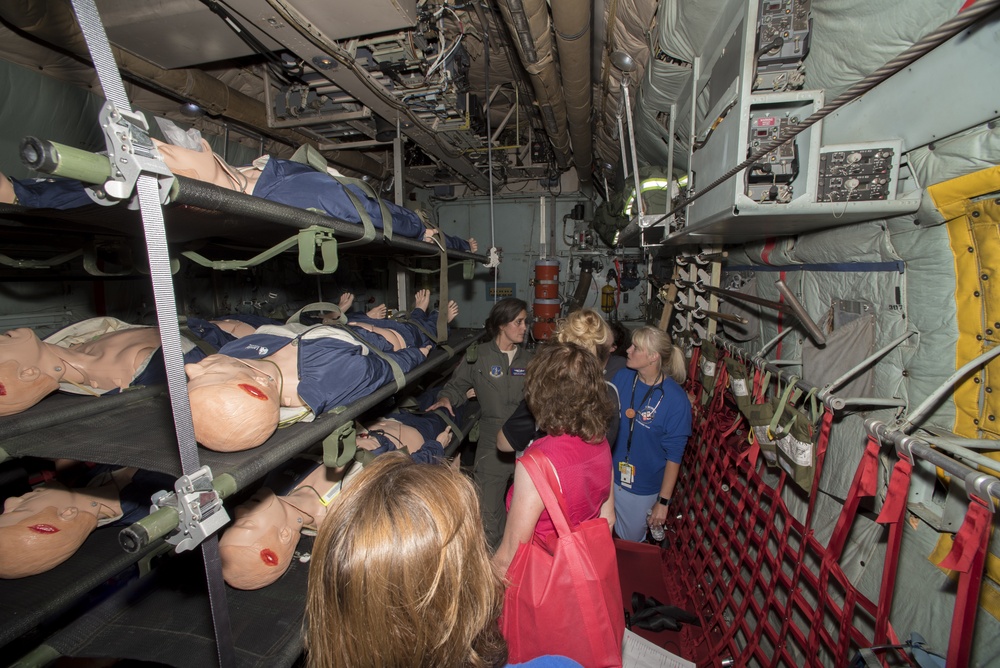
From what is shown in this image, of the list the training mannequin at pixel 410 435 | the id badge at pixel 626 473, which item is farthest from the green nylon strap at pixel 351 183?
the id badge at pixel 626 473

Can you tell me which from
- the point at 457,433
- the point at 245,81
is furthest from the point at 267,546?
the point at 245,81

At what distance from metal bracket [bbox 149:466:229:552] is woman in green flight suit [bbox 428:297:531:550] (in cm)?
254

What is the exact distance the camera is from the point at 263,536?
→ 69.2 inches

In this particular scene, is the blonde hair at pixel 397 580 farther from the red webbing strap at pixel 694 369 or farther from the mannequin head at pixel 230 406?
the red webbing strap at pixel 694 369

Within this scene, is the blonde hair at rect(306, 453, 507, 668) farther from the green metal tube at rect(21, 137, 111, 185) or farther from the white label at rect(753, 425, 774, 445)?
the white label at rect(753, 425, 774, 445)

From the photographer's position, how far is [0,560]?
4.63ft

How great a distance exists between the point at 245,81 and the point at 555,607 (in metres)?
5.33

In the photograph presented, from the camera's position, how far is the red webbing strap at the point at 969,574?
3.85 feet

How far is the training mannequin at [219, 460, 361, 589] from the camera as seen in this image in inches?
67.1

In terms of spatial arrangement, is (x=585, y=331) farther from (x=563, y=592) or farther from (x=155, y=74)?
(x=155, y=74)

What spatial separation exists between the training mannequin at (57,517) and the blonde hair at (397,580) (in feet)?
4.19

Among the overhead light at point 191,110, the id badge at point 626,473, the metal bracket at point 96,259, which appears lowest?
the id badge at point 626,473

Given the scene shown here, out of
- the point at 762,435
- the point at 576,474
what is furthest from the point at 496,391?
the point at 762,435

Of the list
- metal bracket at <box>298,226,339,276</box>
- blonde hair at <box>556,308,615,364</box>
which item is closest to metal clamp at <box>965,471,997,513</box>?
blonde hair at <box>556,308,615,364</box>
